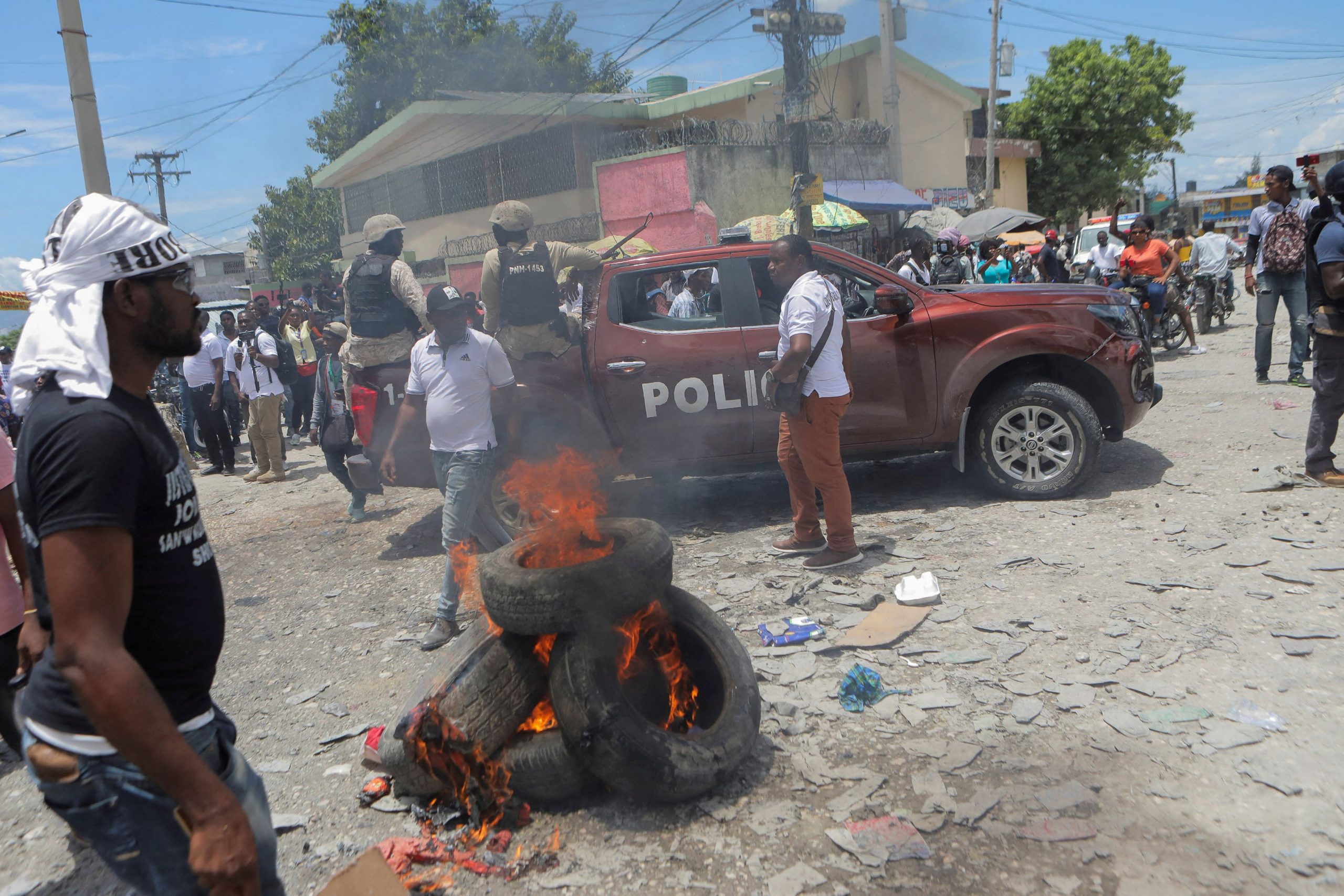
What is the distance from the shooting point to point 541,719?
3395mm

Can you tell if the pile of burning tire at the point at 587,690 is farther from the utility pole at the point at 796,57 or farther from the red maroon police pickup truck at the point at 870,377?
the utility pole at the point at 796,57

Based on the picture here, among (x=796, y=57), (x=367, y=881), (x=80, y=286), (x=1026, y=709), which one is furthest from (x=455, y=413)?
(x=796, y=57)

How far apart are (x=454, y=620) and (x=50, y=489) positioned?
3650 millimetres

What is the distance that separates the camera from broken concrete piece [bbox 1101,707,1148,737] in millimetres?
3398

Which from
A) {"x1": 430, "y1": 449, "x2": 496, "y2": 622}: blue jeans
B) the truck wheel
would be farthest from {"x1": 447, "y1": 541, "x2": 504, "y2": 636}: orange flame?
the truck wheel

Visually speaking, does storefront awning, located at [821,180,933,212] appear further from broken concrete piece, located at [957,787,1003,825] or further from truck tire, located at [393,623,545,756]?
broken concrete piece, located at [957,787,1003,825]

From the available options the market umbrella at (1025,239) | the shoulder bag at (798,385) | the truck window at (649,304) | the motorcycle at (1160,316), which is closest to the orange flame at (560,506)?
the truck window at (649,304)

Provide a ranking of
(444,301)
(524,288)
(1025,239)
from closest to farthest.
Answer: (444,301) → (524,288) → (1025,239)

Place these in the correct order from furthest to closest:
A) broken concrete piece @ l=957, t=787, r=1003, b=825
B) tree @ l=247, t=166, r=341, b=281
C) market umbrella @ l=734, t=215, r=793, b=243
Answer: tree @ l=247, t=166, r=341, b=281, market umbrella @ l=734, t=215, r=793, b=243, broken concrete piece @ l=957, t=787, r=1003, b=825

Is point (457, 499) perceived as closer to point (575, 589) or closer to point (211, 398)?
point (575, 589)

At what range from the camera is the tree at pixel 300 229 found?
4384cm

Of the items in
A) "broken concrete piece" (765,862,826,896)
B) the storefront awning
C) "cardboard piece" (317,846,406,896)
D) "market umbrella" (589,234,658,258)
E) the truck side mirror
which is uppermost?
the storefront awning

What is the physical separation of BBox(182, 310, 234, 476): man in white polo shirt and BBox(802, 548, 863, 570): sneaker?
8.44 metres

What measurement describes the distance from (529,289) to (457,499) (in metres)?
2.15
